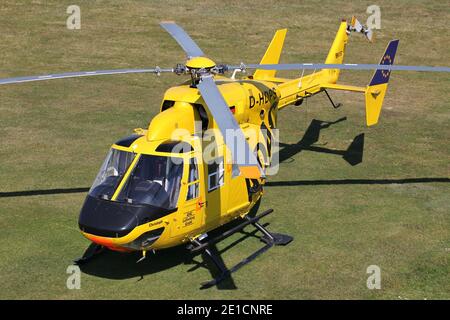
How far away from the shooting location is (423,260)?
14.0 m

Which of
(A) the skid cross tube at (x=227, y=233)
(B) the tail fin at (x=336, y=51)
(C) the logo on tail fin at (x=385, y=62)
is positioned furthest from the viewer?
(B) the tail fin at (x=336, y=51)

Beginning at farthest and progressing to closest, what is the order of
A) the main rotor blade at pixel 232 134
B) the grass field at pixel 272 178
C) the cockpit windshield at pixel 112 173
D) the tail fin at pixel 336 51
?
the tail fin at pixel 336 51
the grass field at pixel 272 178
the cockpit windshield at pixel 112 173
the main rotor blade at pixel 232 134

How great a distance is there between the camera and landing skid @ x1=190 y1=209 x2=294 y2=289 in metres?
13.0

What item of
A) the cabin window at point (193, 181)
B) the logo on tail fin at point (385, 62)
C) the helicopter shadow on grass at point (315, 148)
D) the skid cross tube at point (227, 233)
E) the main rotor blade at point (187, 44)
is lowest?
the skid cross tube at point (227, 233)

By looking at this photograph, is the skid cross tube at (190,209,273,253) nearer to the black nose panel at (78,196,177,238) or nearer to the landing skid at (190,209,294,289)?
the landing skid at (190,209,294,289)

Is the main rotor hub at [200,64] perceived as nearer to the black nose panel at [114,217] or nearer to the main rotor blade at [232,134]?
the main rotor blade at [232,134]

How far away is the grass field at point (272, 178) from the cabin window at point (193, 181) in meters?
1.83

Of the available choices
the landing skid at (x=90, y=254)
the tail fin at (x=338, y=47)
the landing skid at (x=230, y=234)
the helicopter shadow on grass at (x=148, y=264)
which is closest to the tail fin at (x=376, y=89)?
the tail fin at (x=338, y=47)

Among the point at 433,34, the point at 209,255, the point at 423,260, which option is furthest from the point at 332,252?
the point at 433,34

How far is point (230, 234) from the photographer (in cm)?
1391

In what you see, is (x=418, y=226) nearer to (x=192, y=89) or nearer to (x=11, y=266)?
(x=192, y=89)

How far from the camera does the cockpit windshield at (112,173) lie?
12430 mm

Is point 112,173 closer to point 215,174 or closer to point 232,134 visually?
point 215,174

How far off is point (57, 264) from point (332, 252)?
6156mm
